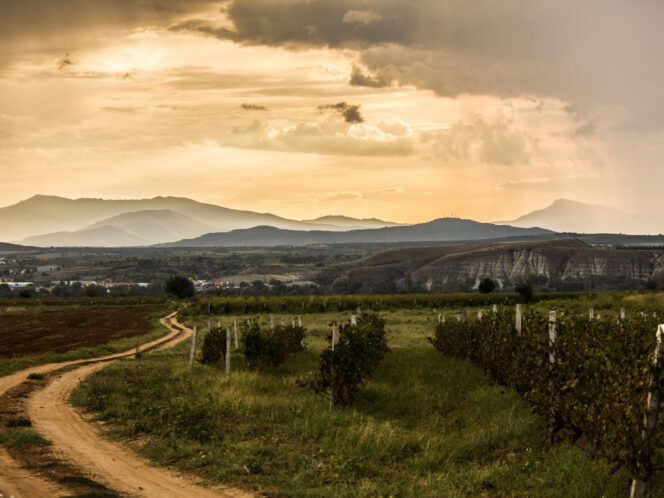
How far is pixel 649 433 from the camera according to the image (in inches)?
329

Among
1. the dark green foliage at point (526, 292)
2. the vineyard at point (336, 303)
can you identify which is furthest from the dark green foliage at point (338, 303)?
the dark green foliage at point (526, 292)

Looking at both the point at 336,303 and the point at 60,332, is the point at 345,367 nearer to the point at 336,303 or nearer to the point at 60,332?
the point at 60,332

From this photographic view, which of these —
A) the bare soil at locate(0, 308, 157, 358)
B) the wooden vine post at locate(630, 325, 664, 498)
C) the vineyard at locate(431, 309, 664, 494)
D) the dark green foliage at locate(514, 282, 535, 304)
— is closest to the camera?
the wooden vine post at locate(630, 325, 664, 498)

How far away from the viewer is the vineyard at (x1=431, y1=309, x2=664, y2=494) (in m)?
8.45

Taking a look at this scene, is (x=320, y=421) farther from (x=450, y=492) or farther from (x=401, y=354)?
(x=401, y=354)

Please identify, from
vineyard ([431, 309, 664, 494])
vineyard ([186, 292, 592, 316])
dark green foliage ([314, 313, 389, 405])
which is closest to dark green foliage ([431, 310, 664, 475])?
vineyard ([431, 309, 664, 494])

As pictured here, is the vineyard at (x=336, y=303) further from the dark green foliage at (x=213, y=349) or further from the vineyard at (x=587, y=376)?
the vineyard at (x=587, y=376)

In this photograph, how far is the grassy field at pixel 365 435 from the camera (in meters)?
9.90

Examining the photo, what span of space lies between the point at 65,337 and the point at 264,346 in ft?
87.8

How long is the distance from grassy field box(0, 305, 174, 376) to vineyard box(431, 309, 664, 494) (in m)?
20.7

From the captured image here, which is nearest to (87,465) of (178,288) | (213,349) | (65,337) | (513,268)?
(213,349)

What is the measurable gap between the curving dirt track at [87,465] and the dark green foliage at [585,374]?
241 inches

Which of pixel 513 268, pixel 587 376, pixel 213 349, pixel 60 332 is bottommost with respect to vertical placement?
pixel 60 332

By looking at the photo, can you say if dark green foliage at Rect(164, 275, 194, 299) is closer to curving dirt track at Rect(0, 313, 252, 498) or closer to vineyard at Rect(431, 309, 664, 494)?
curving dirt track at Rect(0, 313, 252, 498)
